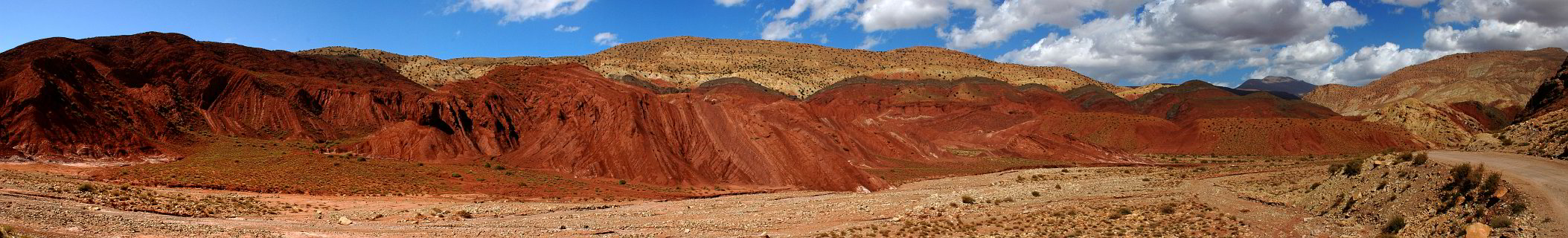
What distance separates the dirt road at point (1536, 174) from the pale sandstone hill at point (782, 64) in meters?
104

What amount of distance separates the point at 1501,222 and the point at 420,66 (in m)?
121

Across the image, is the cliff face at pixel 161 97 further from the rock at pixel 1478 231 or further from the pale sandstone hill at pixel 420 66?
the pale sandstone hill at pixel 420 66

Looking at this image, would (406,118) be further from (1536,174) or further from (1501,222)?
(1536,174)

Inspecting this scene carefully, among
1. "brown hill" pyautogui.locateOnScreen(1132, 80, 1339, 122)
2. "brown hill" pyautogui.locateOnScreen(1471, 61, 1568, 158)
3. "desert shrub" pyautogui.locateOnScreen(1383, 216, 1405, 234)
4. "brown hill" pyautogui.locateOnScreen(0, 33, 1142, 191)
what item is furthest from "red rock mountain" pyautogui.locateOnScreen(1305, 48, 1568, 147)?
"desert shrub" pyautogui.locateOnScreen(1383, 216, 1405, 234)

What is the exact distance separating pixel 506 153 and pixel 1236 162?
5463 cm

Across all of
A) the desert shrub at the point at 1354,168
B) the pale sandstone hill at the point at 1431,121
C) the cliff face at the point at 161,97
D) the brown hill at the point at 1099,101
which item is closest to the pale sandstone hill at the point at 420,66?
the cliff face at the point at 161,97

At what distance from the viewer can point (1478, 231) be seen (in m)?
14.7

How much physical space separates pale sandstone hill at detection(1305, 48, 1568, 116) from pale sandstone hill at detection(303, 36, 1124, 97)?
159 feet

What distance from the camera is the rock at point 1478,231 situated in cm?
1453

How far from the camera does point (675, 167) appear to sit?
38.6m

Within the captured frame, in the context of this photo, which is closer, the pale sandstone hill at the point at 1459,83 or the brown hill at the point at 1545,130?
the brown hill at the point at 1545,130

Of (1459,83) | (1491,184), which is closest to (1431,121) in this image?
(1459,83)

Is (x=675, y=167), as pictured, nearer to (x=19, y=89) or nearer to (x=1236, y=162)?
A: (x=19, y=89)

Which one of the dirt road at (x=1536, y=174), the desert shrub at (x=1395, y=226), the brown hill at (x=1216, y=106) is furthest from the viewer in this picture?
the brown hill at (x=1216, y=106)
